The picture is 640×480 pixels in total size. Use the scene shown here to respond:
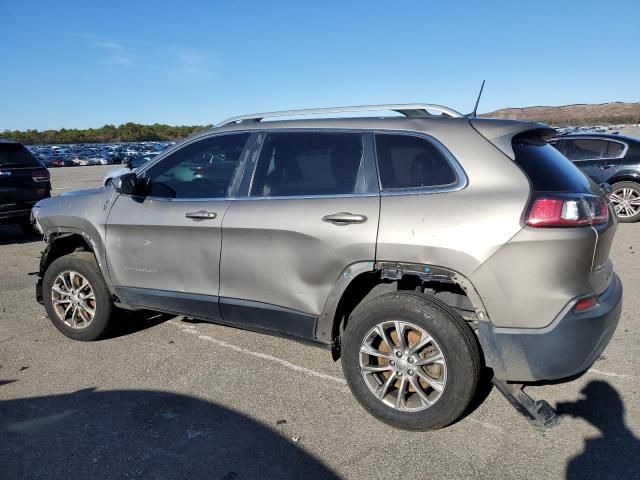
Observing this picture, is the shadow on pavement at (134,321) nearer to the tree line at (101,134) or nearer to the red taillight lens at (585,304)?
the red taillight lens at (585,304)

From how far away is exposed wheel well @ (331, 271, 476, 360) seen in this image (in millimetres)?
3141

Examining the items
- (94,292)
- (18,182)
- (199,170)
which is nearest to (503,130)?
(199,170)

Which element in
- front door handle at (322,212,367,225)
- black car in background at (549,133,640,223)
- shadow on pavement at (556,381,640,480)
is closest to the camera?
shadow on pavement at (556,381,640,480)

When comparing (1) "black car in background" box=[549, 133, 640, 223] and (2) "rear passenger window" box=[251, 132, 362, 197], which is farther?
(1) "black car in background" box=[549, 133, 640, 223]

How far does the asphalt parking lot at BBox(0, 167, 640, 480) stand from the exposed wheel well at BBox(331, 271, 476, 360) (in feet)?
1.89

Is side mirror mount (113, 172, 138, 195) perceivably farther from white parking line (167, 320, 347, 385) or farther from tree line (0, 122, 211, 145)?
tree line (0, 122, 211, 145)

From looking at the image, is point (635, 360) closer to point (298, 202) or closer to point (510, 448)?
point (510, 448)

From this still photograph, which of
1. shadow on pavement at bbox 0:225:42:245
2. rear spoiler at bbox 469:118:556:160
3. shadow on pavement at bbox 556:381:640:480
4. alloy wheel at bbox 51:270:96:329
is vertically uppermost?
rear spoiler at bbox 469:118:556:160

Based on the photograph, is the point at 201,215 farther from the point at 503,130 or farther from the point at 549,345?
the point at 549,345

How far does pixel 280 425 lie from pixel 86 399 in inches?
54.6

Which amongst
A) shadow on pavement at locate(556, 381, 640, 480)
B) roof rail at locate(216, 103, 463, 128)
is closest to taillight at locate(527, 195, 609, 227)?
Result: roof rail at locate(216, 103, 463, 128)

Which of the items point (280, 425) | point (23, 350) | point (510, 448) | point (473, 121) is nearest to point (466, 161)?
point (473, 121)

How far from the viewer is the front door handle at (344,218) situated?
120 inches

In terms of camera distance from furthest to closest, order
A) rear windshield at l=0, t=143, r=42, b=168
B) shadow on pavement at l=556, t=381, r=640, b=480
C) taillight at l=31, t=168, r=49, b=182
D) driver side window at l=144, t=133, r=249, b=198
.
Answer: taillight at l=31, t=168, r=49, b=182 → rear windshield at l=0, t=143, r=42, b=168 → driver side window at l=144, t=133, r=249, b=198 → shadow on pavement at l=556, t=381, r=640, b=480
